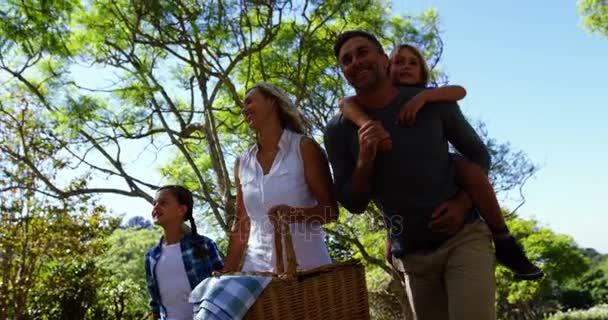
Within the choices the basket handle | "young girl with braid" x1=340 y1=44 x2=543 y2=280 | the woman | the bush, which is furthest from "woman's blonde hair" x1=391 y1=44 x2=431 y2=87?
the bush

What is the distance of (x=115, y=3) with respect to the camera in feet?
32.0

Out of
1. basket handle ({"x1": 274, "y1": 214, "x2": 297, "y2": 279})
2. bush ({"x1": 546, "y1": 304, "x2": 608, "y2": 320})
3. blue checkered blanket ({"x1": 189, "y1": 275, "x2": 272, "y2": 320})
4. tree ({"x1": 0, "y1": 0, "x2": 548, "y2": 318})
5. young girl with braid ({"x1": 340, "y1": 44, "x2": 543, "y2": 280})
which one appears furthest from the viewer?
bush ({"x1": 546, "y1": 304, "x2": 608, "y2": 320})

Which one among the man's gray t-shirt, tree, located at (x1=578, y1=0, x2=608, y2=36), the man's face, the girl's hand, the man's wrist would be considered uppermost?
tree, located at (x1=578, y1=0, x2=608, y2=36)

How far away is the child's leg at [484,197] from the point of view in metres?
1.97

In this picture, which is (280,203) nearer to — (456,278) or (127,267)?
(456,278)

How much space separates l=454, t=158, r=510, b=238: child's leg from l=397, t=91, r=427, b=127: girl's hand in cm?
27

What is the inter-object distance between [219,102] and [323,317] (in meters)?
10.6

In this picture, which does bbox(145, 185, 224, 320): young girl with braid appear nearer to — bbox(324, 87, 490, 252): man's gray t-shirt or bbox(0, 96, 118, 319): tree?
bbox(324, 87, 490, 252): man's gray t-shirt

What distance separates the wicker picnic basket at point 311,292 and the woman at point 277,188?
1.09 feet

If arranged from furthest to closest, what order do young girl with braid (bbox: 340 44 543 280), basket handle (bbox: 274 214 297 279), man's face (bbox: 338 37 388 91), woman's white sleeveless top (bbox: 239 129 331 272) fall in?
woman's white sleeveless top (bbox: 239 129 331 272) < man's face (bbox: 338 37 388 91) < young girl with braid (bbox: 340 44 543 280) < basket handle (bbox: 274 214 297 279)

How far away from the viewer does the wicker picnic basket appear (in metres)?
1.81

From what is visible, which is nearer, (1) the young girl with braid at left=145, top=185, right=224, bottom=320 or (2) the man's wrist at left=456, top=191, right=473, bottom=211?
(2) the man's wrist at left=456, top=191, right=473, bottom=211

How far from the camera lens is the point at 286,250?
6.26 ft

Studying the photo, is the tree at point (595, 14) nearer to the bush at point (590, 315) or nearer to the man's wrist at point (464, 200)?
the man's wrist at point (464, 200)
